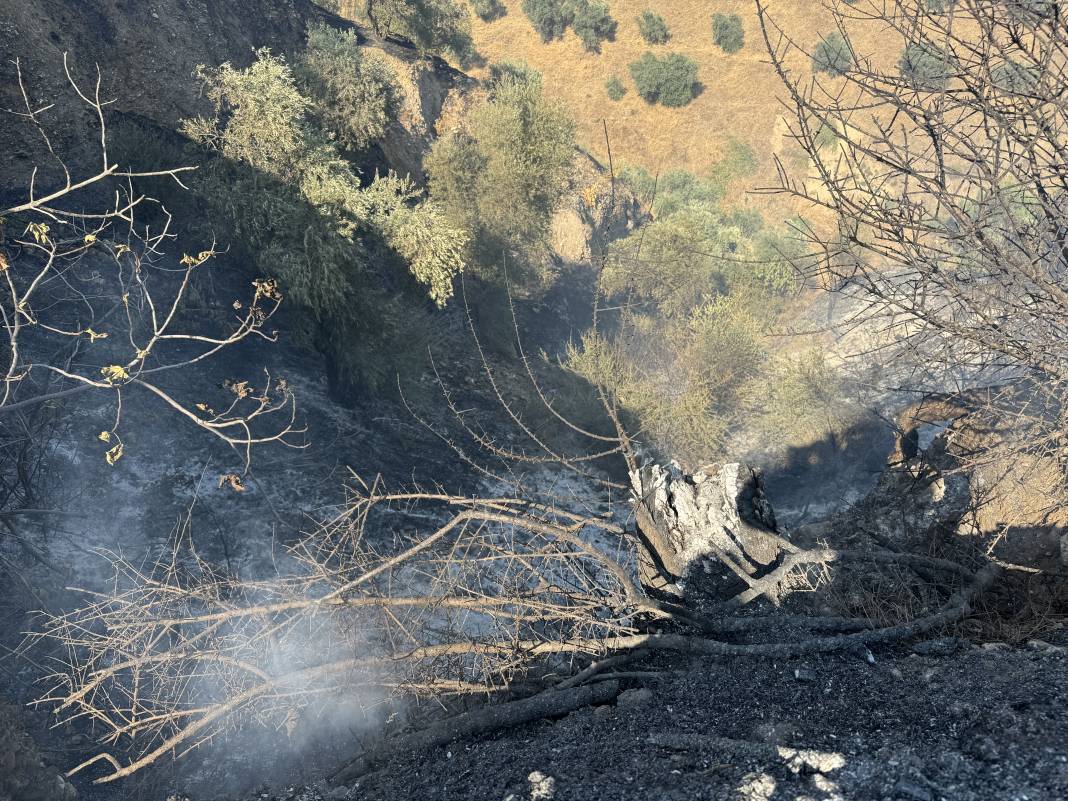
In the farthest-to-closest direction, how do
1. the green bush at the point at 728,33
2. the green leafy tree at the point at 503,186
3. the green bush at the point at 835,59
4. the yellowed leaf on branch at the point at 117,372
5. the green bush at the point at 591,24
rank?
the green bush at the point at 728,33, the green bush at the point at 591,24, the green leafy tree at the point at 503,186, the yellowed leaf on branch at the point at 117,372, the green bush at the point at 835,59

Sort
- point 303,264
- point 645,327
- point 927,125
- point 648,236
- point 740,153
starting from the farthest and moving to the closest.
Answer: point 740,153 → point 648,236 → point 645,327 → point 303,264 → point 927,125

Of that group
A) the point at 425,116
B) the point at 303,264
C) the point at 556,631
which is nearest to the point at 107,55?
the point at 303,264

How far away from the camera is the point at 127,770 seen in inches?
165

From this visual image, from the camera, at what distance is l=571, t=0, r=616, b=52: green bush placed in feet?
127

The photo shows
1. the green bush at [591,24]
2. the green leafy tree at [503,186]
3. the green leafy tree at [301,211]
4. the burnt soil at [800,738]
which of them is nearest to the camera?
the burnt soil at [800,738]

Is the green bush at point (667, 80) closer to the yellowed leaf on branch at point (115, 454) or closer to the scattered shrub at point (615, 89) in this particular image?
the scattered shrub at point (615, 89)

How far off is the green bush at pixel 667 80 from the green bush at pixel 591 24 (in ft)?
11.2

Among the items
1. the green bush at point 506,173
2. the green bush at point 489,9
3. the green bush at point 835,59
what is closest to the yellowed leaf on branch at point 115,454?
the green bush at point 835,59

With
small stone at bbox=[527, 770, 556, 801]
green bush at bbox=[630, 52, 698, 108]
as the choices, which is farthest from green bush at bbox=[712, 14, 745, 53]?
small stone at bbox=[527, 770, 556, 801]

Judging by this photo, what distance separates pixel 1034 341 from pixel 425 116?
65.4ft

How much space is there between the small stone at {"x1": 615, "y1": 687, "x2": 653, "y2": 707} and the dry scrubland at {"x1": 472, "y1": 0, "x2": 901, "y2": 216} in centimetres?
3295

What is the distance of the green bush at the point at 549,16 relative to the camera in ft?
128

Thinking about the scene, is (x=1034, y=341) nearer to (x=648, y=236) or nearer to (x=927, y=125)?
(x=927, y=125)

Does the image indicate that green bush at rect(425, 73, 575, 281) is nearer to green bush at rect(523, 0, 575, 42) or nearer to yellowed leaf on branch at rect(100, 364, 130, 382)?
yellowed leaf on branch at rect(100, 364, 130, 382)
